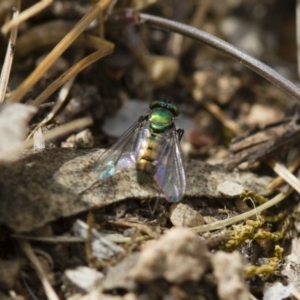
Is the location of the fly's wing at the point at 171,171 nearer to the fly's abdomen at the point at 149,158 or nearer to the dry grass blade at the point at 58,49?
the fly's abdomen at the point at 149,158

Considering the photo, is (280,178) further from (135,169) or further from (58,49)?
(58,49)

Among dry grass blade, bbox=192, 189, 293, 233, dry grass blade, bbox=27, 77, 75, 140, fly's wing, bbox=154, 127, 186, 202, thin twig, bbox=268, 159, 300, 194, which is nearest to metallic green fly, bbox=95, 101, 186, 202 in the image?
fly's wing, bbox=154, 127, 186, 202

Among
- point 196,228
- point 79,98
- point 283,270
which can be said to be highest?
point 79,98

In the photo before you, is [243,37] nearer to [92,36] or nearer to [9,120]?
[92,36]

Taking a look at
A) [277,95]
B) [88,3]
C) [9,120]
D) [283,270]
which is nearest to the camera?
[9,120]

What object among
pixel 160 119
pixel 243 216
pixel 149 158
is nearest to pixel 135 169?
pixel 149 158

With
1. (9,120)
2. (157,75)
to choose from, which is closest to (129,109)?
(157,75)

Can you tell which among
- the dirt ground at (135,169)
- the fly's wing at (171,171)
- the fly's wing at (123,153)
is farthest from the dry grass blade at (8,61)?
the fly's wing at (171,171)
